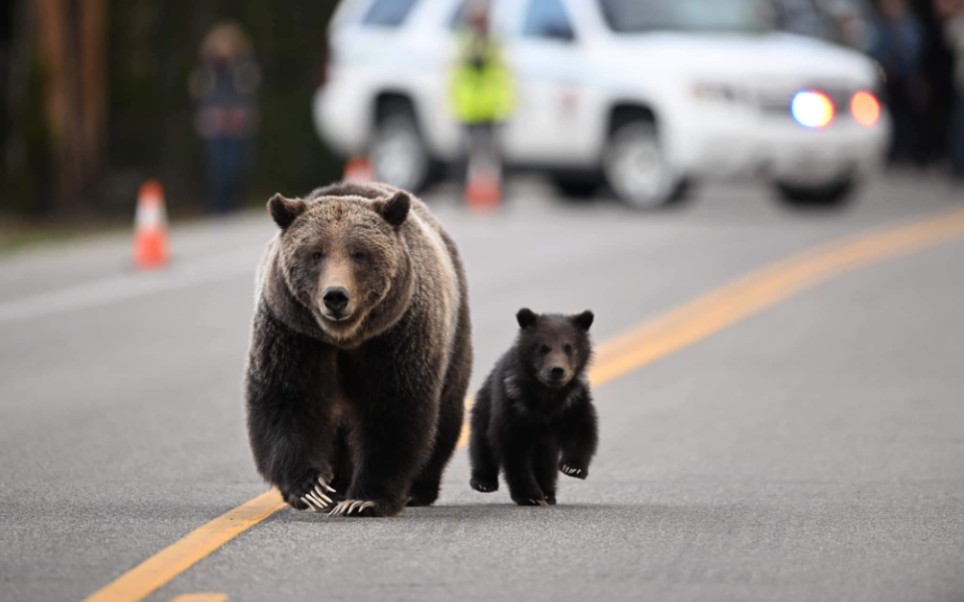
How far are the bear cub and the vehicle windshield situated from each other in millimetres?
15767

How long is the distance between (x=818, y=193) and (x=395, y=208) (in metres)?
17.5

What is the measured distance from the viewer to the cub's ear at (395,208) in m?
8.00

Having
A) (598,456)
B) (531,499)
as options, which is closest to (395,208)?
(531,499)

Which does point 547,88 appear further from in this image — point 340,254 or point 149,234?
point 340,254

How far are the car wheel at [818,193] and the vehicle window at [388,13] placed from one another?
440 centimetres

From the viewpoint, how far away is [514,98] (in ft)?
81.8

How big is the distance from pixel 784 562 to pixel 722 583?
437 mm

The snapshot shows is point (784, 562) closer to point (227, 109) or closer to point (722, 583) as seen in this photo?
point (722, 583)

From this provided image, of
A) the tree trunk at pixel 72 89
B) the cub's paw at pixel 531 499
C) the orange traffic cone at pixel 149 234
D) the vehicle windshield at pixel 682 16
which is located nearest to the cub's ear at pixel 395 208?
the cub's paw at pixel 531 499

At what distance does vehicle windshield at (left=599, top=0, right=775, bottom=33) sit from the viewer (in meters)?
24.3

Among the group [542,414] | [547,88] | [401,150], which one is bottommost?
[542,414]

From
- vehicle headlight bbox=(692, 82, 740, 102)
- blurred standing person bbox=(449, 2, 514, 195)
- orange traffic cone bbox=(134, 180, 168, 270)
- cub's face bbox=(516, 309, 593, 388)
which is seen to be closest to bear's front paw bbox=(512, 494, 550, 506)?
cub's face bbox=(516, 309, 593, 388)

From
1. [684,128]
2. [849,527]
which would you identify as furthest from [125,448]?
[684,128]

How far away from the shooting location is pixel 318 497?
8.04 meters
